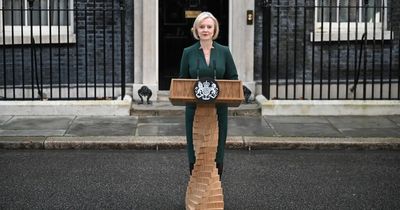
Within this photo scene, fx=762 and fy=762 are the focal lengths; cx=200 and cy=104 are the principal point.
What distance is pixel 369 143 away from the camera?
30.7 ft

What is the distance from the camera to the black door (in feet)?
40.0

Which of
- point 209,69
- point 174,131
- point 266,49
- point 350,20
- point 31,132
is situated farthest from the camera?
point 350,20

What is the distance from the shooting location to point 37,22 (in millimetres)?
12094

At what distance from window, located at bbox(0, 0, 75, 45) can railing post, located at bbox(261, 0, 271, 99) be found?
2980mm

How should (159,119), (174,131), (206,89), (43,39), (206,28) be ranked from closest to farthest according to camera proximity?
(206,89) < (206,28) < (174,131) < (159,119) < (43,39)

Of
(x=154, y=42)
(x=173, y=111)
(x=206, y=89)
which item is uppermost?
(x=154, y=42)

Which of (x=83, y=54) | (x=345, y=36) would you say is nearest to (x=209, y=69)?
(x=83, y=54)

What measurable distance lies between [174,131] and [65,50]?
9.58 feet

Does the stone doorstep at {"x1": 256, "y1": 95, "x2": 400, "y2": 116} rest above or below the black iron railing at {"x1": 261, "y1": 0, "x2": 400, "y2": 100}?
below

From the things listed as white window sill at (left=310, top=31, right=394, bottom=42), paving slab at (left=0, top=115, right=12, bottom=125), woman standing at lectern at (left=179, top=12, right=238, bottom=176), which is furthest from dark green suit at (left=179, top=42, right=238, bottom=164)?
white window sill at (left=310, top=31, right=394, bottom=42)

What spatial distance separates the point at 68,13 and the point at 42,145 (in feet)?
10.9

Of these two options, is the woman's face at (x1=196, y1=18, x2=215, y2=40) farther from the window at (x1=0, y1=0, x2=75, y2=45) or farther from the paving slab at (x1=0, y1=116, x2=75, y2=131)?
the window at (x1=0, y1=0, x2=75, y2=45)

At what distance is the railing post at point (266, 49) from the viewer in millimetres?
11602

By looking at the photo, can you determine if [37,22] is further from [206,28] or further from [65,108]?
[206,28]
